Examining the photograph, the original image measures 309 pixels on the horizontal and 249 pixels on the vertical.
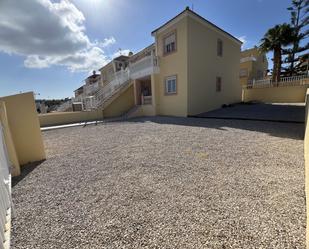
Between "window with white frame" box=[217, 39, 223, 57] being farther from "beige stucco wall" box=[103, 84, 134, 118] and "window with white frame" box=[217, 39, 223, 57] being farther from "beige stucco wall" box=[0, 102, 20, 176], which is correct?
"beige stucco wall" box=[0, 102, 20, 176]

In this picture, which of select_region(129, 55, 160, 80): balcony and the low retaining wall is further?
select_region(129, 55, 160, 80): balcony

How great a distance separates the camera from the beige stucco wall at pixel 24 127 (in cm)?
395

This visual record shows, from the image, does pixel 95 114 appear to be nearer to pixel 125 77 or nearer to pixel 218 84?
pixel 125 77

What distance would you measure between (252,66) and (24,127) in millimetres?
25326

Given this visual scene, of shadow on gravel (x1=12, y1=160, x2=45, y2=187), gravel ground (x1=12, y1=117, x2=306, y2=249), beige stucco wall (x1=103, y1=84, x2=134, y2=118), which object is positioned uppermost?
beige stucco wall (x1=103, y1=84, x2=134, y2=118)

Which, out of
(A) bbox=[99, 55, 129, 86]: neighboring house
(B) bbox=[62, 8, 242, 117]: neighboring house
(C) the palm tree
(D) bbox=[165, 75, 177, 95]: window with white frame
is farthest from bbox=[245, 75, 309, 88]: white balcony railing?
(A) bbox=[99, 55, 129, 86]: neighboring house

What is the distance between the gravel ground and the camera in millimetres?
1735

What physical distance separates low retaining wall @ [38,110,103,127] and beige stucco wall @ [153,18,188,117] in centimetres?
531

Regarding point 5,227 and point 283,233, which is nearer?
point 283,233

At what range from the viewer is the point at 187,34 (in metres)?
10.3

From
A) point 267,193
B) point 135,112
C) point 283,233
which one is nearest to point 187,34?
point 135,112

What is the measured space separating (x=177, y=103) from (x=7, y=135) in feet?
32.2

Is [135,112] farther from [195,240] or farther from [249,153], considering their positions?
[195,240]

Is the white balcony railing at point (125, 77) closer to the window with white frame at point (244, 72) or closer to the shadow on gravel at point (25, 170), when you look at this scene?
the shadow on gravel at point (25, 170)
